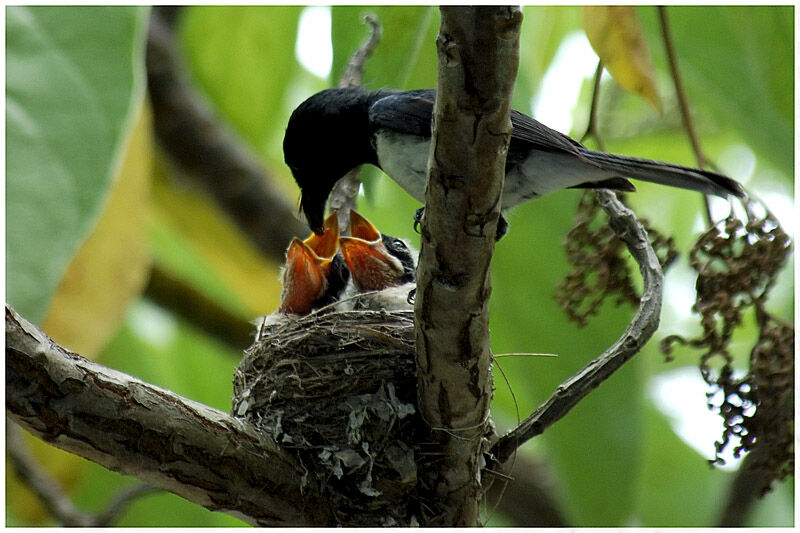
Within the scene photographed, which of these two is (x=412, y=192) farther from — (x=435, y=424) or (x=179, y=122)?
(x=179, y=122)

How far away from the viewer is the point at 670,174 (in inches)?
84.8

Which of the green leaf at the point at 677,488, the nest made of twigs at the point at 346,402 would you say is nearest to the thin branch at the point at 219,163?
the nest made of twigs at the point at 346,402

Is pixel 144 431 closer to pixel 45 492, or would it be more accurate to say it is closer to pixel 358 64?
pixel 45 492

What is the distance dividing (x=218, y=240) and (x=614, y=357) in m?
2.81

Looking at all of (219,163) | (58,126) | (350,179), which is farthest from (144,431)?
(219,163)

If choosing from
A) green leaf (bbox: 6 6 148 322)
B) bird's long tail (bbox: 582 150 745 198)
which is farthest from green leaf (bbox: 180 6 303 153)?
bird's long tail (bbox: 582 150 745 198)

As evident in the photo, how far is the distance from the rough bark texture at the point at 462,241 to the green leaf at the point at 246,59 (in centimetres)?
202

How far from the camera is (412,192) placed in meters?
2.51

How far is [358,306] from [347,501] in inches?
35.8

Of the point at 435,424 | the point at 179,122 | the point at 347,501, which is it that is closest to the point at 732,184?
the point at 435,424

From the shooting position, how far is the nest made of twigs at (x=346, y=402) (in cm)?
210

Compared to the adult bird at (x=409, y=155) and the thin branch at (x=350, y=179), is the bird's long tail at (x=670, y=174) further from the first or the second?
the thin branch at (x=350, y=179)

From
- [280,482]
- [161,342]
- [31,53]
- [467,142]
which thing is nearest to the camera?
[467,142]

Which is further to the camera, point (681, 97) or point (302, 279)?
point (302, 279)
